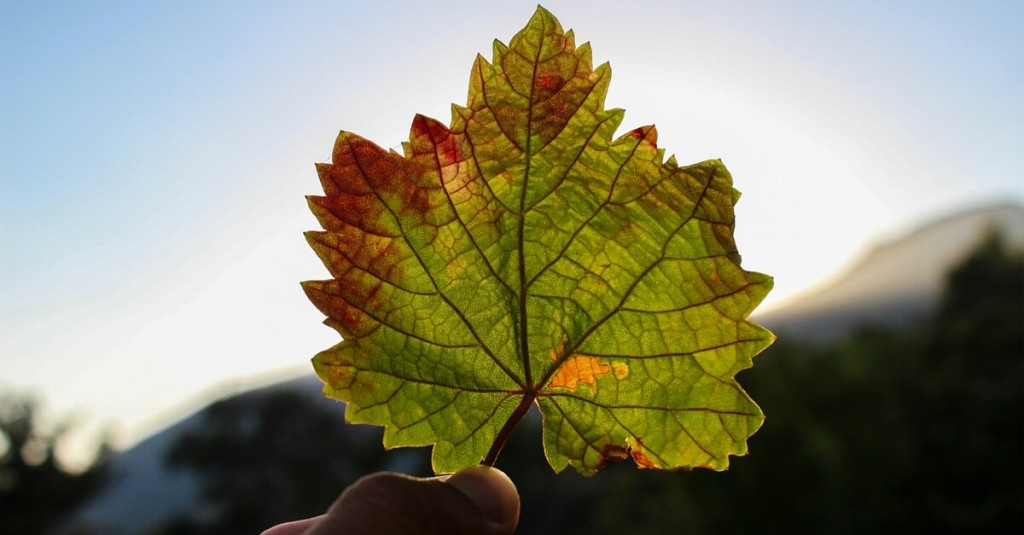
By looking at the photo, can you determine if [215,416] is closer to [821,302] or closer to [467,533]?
[467,533]

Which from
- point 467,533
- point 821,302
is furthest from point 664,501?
point 821,302

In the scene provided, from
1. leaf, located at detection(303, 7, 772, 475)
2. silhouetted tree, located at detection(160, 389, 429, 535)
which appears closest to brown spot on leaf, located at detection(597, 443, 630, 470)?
leaf, located at detection(303, 7, 772, 475)

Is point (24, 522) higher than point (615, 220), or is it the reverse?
point (615, 220)

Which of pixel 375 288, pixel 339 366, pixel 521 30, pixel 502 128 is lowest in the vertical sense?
pixel 339 366

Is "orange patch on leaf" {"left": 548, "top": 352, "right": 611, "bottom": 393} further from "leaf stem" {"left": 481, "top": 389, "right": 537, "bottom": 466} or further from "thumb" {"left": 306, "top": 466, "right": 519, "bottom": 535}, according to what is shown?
"thumb" {"left": 306, "top": 466, "right": 519, "bottom": 535}

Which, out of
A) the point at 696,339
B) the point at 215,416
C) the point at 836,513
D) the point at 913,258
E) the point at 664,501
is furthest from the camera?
the point at 913,258

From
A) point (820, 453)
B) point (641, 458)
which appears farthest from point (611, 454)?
point (820, 453)

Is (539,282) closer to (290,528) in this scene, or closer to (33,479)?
(290,528)
